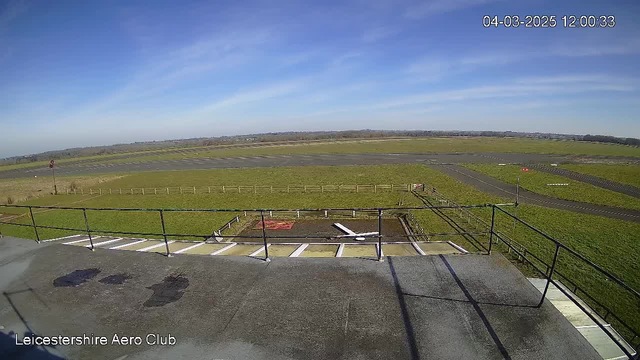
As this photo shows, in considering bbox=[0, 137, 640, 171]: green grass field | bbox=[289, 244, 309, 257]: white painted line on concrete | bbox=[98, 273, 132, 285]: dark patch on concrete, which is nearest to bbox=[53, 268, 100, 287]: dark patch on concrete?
bbox=[98, 273, 132, 285]: dark patch on concrete

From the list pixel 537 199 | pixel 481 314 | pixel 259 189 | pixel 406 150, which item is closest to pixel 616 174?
pixel 537 199

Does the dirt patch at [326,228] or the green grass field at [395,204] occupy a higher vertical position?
the dirt patch at [326,228]

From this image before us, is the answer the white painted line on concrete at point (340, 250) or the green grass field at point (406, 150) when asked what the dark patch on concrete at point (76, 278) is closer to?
the white painted line on concrete at point (340, 250)

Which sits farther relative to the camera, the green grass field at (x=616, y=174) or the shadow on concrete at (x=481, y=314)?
the green grass field at (x=616, y=174)

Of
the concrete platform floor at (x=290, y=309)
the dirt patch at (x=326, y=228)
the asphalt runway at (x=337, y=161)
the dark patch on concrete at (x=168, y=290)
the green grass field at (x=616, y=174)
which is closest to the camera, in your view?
the concrete platform floor at (x=290, y=309)

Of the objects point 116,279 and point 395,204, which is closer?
point 116,279

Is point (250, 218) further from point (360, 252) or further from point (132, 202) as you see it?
point (132, 202)

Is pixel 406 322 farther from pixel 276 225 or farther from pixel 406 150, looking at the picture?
pixel 406 150

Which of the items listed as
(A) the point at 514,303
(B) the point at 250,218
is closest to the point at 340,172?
(B) the point at 250,218

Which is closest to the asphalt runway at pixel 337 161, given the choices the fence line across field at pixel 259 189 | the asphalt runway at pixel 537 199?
the asphalt runway at pixel 537 199
